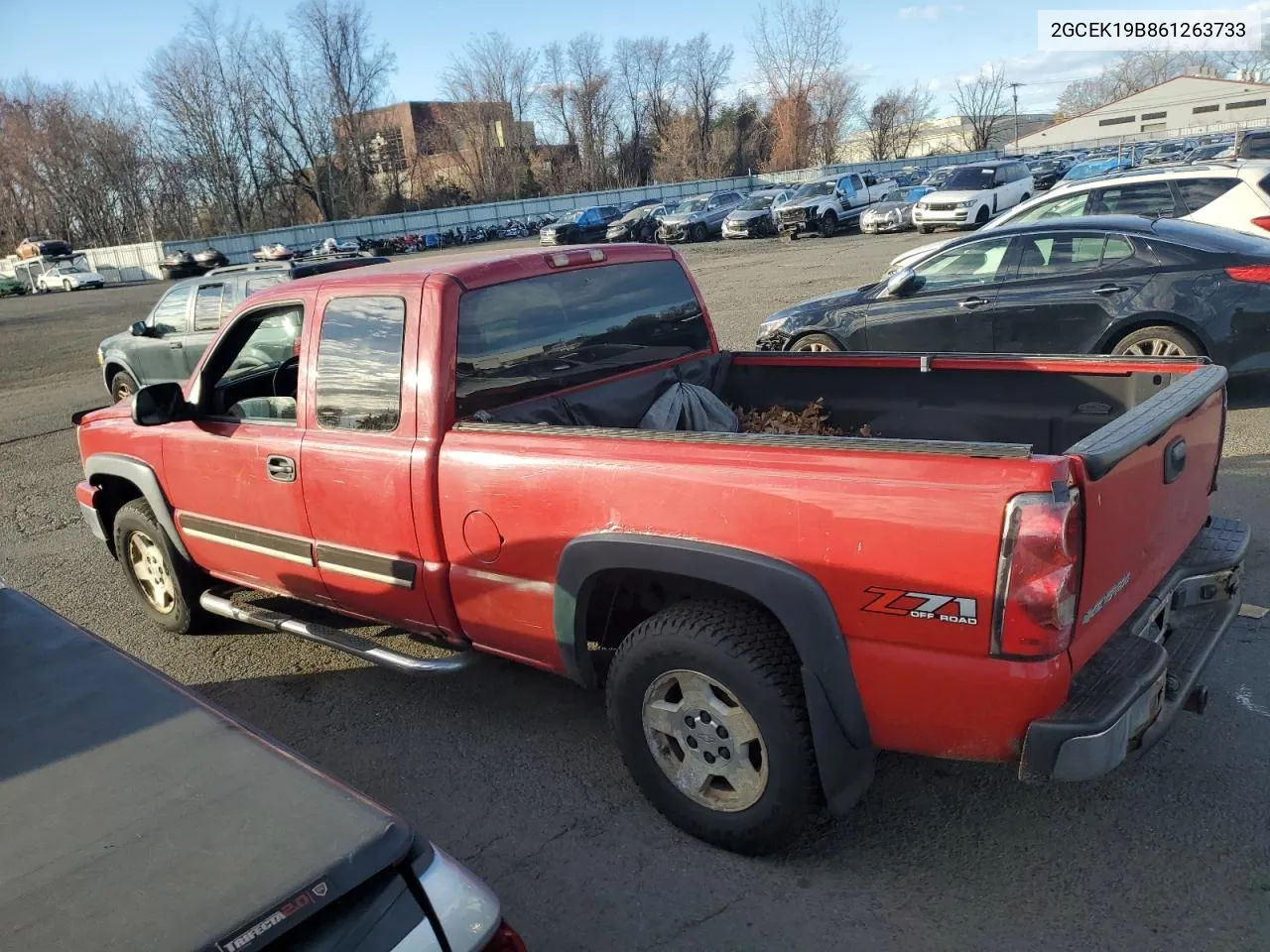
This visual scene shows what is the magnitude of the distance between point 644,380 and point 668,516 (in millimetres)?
1479

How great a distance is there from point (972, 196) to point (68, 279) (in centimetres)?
4471

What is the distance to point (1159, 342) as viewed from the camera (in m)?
7.04

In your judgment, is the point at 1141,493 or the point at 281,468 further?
the point at 281,468

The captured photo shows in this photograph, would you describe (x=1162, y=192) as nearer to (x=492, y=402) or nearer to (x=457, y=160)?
(x=492, y=402)

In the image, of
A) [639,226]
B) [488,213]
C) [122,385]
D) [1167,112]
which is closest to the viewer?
[122,385]

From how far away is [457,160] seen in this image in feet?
257

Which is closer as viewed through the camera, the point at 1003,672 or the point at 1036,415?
the point at 1003,672

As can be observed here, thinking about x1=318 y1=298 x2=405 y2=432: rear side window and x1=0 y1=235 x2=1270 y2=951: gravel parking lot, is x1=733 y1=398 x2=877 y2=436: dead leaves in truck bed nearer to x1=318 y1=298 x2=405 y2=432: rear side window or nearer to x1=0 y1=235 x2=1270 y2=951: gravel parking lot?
x1=0 y1=235 x2=1270 y2=951: gravel parking lot

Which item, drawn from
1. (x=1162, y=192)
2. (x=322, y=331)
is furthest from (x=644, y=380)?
(x=1162, y=192)

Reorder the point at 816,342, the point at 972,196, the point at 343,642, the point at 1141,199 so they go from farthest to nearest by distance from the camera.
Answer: the point at 972,196 → the point at 1141,199 → the point at 816,342 → the point at 343,642

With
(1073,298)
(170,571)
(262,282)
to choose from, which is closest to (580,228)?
(262,282)

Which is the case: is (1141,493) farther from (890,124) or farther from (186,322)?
(890,124)

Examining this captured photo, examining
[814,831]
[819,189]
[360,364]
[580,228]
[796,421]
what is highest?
[819,189]

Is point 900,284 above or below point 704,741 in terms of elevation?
above
